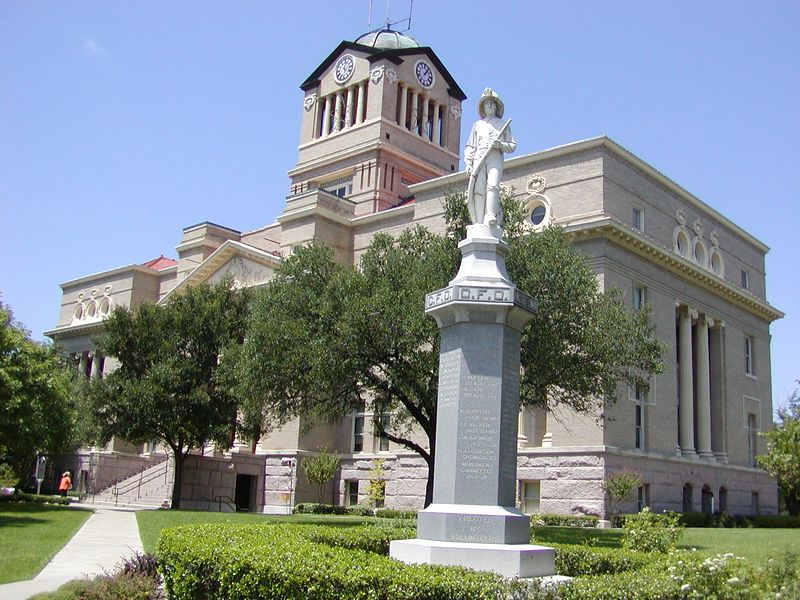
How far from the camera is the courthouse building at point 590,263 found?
39.7m

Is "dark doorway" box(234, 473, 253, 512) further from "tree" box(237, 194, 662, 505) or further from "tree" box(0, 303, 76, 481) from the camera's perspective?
"tree" box(237, 194, 662, 505)

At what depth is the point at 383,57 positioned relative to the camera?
62219 millimetres

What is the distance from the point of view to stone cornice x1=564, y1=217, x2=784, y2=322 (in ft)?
130

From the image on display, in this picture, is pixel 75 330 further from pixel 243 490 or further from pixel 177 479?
pixel 177 479

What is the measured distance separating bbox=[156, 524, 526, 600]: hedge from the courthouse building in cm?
2167

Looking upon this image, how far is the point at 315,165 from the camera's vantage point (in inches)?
2537

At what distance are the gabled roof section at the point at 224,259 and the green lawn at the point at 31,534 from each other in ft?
57.2

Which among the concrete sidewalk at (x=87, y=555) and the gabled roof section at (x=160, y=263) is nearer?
the concrete sidewalk at (x=87, y=555)

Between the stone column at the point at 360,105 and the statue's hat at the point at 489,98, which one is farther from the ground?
the stone column at the point at 360,105

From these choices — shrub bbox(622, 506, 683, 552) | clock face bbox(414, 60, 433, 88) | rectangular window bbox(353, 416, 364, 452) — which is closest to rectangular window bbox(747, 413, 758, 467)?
rectangular window bbox(353, 416, 364, 452)

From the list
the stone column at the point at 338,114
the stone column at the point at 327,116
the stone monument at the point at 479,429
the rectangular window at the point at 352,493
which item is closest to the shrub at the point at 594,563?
the stone monument at the point at 479,429

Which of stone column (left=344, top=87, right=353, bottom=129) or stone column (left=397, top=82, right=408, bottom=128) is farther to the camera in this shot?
stone column (left=344, top=87, right=353, bottom=129)

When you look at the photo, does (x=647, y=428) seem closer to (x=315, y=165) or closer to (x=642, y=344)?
(x=642, y=344)

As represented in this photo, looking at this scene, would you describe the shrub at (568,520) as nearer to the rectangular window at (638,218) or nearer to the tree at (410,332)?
→ the tree at (410,332)
